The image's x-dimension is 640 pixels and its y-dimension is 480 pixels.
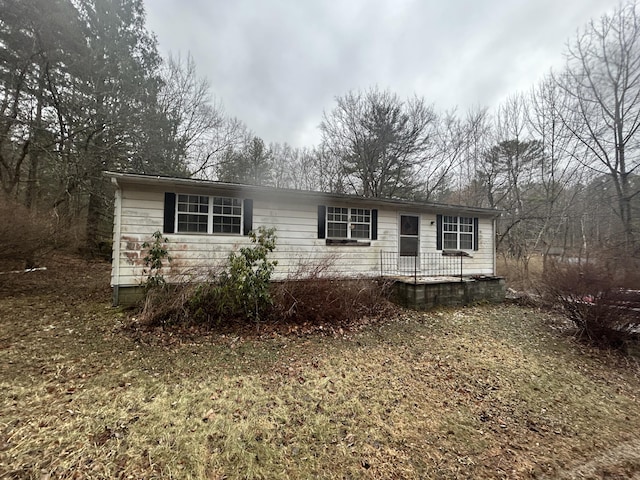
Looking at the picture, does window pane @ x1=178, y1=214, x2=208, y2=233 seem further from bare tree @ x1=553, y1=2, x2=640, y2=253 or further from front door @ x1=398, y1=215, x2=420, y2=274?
bare tree @ x1=553, y1=2, x2=640, y2=253

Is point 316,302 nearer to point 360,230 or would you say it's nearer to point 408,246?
point 360,230

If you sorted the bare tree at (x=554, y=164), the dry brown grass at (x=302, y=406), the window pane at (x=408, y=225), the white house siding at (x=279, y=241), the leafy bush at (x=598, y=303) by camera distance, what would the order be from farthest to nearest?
1. the bare tree at (x=554, y=164)
2. the window pane at (x=408, y=225)
3. the white house siding at (x=279, y=241)
4. the leafy bush at (x=598, y=303)
5. the dry brown grass at (x=302, y=406)

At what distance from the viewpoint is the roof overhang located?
5.96m

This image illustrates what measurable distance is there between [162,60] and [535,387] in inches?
738

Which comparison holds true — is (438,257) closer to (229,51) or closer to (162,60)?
(229,51)

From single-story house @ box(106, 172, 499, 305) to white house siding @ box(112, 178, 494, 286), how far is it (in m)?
0.02

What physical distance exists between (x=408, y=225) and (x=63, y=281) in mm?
10785

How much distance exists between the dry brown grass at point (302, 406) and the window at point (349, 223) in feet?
12.0

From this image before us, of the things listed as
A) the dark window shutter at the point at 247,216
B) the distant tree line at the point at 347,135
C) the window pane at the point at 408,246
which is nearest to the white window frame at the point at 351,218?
the window pane at the point at 408,246

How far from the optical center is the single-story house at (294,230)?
612 centimetres

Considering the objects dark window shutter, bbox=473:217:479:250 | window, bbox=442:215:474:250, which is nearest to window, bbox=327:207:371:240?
window, bbox=442:215:474:250

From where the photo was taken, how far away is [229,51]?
13.1 meters

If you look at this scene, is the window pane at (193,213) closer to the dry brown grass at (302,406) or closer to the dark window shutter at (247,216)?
the dark window shutter at (247,216)

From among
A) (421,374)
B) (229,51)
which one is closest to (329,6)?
(229,51)
